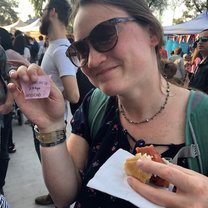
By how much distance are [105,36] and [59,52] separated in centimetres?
146

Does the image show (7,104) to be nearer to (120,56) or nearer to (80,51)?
(80,51)

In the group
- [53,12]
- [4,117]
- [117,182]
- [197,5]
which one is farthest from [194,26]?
[197,5]

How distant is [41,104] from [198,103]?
A: 674 mm

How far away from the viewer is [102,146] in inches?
53.0

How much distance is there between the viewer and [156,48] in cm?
143

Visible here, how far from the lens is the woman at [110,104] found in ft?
4.06

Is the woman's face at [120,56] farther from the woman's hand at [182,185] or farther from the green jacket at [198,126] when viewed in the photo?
the woman's hand at [182,185]

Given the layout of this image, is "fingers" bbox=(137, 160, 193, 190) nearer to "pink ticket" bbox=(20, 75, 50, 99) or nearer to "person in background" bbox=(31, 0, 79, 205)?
"pink ticket" bbox=(20, 75, 50, 99)

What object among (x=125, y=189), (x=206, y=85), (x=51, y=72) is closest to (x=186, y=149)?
(x=125, y=189)

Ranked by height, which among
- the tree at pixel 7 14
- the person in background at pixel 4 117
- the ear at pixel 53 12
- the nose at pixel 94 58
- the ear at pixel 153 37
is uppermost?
the tree at pixel 7 14

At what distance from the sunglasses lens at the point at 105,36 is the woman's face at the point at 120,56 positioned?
0.7 inches

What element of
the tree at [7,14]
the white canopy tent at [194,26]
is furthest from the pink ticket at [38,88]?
the tree at [7,14]

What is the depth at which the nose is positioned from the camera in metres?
1.26

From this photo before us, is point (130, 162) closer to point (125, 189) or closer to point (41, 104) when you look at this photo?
point (125, 189)
